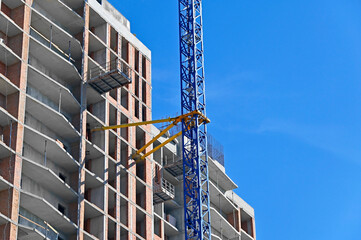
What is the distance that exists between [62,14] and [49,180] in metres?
18.8

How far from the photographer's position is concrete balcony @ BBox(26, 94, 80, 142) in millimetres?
83750

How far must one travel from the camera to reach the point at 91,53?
97.5 metres

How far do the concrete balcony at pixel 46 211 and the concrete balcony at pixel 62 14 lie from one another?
2087 cm

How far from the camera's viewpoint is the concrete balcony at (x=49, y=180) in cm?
8056

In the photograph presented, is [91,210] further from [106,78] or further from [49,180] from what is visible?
[106,78]

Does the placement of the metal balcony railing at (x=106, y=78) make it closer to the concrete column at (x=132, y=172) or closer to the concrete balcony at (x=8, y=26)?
the concrete column at (x=132, y=172)

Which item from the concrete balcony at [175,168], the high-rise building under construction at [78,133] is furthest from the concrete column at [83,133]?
the concrete balcony at [175,168]

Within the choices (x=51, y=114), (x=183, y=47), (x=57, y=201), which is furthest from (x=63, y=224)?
(x=183, y=47)

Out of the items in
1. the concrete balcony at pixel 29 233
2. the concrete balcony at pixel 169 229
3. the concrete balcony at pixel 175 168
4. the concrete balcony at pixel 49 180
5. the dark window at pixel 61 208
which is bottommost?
the concrete balcony at pixel 29 233

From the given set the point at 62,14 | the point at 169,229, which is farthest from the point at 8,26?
the point at 169,229

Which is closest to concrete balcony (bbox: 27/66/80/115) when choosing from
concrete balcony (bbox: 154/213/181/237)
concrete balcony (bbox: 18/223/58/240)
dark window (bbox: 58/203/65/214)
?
dark window (bbox: 58/203/65/214)

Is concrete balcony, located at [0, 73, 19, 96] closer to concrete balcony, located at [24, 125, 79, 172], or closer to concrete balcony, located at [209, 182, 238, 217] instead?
concrete balcony, located at [24, 125, 79, 172]

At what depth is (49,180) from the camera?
82812mm

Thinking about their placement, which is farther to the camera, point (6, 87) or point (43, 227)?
point (43, 227)
